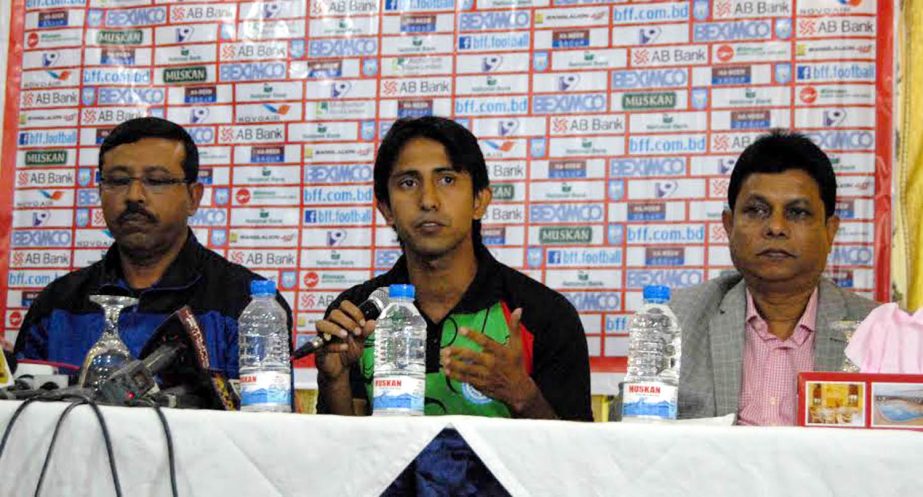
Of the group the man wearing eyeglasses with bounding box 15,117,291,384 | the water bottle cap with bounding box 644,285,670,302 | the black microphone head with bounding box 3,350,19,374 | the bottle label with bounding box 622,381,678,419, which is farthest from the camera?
the man wearing eyeglasses with bounding box 15,117,291,384

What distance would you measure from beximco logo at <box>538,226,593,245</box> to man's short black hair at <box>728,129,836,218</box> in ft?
1.75

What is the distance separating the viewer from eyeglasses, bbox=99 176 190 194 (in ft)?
9.70

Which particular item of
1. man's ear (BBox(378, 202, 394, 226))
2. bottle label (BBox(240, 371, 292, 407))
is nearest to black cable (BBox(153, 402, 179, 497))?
bottle label (BBox(240, 371, 292, 407))

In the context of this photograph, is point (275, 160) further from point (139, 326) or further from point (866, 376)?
point (866, 376)

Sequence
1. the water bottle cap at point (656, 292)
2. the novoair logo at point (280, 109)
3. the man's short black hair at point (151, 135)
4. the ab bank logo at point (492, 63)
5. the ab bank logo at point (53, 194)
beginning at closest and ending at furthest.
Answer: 1. the water bottle cap at point (656, 292)
2. the man's short black hair at point (151, 135)
3. the ab bank logo at point (492, 63)
4. the novoair logo at point (280, 109)
5. the ab bank logo at point (53, 194)

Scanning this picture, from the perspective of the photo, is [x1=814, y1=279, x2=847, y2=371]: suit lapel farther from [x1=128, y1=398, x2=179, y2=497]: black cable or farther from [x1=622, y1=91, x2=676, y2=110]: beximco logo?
[x1=128, y1=398, x2=179, y2=497]: black cable

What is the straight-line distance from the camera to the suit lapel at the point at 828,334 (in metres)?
2.60

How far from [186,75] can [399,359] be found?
5.69 feet

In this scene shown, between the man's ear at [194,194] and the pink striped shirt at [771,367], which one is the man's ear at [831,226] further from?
the man's ear at [194,194]

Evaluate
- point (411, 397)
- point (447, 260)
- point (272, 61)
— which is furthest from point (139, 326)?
point (411, 397)

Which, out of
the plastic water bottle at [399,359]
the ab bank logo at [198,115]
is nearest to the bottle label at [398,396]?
the plastic water bottle at [399,359]

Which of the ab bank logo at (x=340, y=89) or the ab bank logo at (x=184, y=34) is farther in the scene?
the ab bank logo at (x=184, y=34)

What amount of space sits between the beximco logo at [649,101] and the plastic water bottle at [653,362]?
106cm

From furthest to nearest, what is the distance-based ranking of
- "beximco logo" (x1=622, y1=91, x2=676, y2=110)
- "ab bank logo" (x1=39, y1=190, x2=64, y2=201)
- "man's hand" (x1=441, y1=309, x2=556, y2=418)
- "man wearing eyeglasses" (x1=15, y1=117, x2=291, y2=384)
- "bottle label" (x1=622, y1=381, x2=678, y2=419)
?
1. "ab bank logo" (x1=39, y1=190, x2=64, y2=201)
2. "beximco logo" (x1=622, y1=91, x2=676, y2=110)
3. "man wearing eyeglasses" (x1=15, y1=117, x2=291, y2=384)
4. "man's hand" (x1=441, y1=309, x2=556, y2=418)
5. "bottle label" (x1=622, y1=381, x2=678, y2=419)
